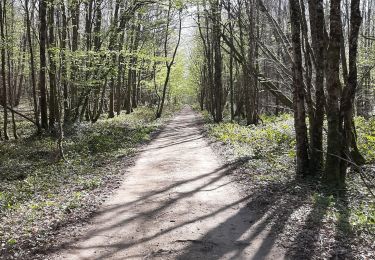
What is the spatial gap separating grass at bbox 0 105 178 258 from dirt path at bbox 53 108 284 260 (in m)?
0.80

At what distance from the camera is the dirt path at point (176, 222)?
19.4ft

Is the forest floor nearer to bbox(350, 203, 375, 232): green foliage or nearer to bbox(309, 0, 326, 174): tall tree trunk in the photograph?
bbox(350, 203, 375, 232): green foliage

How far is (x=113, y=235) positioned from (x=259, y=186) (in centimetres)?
445

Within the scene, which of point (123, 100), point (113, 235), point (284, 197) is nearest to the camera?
point (113, 235)

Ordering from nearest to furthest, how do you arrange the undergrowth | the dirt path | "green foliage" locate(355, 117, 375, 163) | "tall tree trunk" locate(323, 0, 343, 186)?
A: the dirt path → the undergrowth → "tall tree trunk" locate(323, 0, 343, 186) → "green foliage" locate(355, 117, 375, 163)

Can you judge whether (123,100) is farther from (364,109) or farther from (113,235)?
(113,235)

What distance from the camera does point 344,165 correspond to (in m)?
9.00

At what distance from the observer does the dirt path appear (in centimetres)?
591

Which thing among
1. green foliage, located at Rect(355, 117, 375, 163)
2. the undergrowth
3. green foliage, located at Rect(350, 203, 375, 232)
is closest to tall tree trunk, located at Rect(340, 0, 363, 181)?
the undergrowth

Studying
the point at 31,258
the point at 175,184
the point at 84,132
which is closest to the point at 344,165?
the point at 175,184

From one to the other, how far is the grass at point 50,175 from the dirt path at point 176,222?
0.80m

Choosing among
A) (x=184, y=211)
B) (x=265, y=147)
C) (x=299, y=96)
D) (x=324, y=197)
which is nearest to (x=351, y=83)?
(x=299, y=96)

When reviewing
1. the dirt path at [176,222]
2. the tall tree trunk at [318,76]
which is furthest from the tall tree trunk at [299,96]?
the dirt path at [176,222]

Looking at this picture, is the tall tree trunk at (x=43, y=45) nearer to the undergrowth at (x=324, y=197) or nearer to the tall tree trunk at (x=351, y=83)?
the undergrowth at (x=324, y=197)
